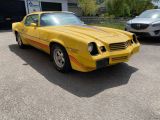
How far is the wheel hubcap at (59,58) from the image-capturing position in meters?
4.38

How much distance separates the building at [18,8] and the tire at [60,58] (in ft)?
41.8

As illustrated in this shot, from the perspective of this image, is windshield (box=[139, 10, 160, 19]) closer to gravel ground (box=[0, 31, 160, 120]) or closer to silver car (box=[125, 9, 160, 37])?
silver car (box=[125, 9, 160, 37])

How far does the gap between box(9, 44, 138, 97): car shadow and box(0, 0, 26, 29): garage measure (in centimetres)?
1187

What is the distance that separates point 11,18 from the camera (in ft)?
53.1

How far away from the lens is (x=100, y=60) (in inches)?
143

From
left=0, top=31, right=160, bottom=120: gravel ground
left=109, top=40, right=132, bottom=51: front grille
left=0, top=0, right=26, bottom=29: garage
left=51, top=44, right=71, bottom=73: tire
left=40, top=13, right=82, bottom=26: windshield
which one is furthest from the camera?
left=0, top=0, right=26, bottom=29: garage

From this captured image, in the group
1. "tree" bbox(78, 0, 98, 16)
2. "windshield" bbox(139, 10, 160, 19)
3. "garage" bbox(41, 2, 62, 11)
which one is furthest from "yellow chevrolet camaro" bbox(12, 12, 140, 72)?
"tree" bbox(78, 0, 98, 16)

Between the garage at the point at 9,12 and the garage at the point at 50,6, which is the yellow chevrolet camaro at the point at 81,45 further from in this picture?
the garage at the point at 50,6

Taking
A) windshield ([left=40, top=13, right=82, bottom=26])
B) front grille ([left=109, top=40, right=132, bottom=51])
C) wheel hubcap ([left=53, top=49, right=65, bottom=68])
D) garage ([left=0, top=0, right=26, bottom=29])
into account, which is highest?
garage ([left=0, top=0, right=26, bottom=29])

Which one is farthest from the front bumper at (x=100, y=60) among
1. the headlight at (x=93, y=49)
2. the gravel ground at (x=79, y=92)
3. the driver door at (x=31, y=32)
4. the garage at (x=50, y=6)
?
the garage at (x=50, y=6)

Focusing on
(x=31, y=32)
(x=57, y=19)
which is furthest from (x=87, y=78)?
(x=31, y=32)

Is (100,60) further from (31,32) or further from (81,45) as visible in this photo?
(31,32)

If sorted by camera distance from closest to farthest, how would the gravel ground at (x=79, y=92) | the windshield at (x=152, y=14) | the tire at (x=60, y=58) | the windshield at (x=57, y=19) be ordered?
the gravel ground at (x=79, y=92) < the tire at (x=60, y=58) < the windshield at (x=57, y=19) < the windshield at (x=152, y=14)

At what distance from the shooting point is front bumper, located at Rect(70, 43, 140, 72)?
361 cm
